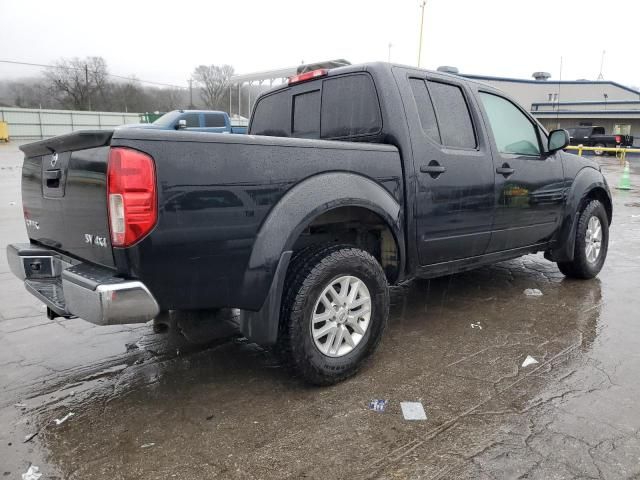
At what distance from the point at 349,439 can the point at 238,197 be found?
134 cm

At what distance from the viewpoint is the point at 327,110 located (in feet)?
12.5

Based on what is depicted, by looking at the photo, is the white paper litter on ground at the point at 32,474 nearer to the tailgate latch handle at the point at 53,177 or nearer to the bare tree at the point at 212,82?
the tailgate latch handle at the point at 53,177

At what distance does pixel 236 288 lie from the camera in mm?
2600

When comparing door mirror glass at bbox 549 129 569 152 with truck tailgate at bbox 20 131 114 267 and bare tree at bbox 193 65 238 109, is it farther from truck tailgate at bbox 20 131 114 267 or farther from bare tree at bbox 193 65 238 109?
bare tree at bbox 193 65 238 109

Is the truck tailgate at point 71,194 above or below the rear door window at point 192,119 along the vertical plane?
below

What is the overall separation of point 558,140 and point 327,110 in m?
2.28

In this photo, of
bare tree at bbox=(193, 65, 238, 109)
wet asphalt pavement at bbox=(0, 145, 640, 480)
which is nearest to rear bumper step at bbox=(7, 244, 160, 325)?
wet asphalt pavement at bbox=(0, 145, 640, 480)

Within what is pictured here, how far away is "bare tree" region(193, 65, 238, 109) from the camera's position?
68938 mm

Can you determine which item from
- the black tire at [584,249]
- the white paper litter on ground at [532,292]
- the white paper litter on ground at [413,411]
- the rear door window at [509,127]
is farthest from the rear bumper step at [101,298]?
the black tire at [584,249]

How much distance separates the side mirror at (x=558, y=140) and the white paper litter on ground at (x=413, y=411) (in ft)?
9.78

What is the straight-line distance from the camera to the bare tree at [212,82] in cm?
6894

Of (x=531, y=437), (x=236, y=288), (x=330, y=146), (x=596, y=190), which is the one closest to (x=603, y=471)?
(x=531, y=437)

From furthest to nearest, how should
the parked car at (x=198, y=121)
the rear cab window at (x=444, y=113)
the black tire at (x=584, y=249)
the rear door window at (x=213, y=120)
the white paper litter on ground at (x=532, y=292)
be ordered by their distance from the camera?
the rear door window at (x=213, y=120) < the parked car at (x=198, y=121) < the black tire at (x=584, y=249) < the white paper litter on ground at (x=532, y=292) < the rear cab window at (x=444, y=113)

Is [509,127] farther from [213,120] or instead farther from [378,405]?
[213,120]
